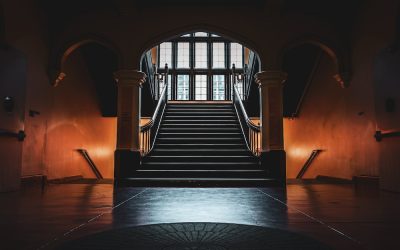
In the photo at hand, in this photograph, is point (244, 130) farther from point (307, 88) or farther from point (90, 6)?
point (90, 6)

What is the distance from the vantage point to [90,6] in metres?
6.93

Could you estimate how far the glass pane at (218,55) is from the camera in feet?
58.7

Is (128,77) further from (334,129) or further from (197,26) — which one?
(334,129)

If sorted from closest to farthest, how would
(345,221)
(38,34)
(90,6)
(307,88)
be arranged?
(345,221) → (38,34) → (90,6) → (307,88)

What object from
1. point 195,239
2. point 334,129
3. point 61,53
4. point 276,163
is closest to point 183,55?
point 334,129

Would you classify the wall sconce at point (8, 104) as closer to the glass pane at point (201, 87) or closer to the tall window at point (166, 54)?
the glass pane at point (201, 87)

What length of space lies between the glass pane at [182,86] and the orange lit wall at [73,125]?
7.22m

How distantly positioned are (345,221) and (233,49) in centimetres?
1611

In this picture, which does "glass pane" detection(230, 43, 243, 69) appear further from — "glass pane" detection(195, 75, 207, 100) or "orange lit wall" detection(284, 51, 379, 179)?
"orange lit wall" detection(284, 51, 379, 179)

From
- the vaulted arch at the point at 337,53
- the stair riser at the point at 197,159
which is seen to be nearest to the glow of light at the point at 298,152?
the stair riser at the point at 197,159

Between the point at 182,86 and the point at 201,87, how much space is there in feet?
3.12

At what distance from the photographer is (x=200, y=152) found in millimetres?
7918

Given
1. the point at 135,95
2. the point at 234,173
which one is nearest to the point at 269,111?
the point at 234,173

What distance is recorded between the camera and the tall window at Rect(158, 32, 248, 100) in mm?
17469
